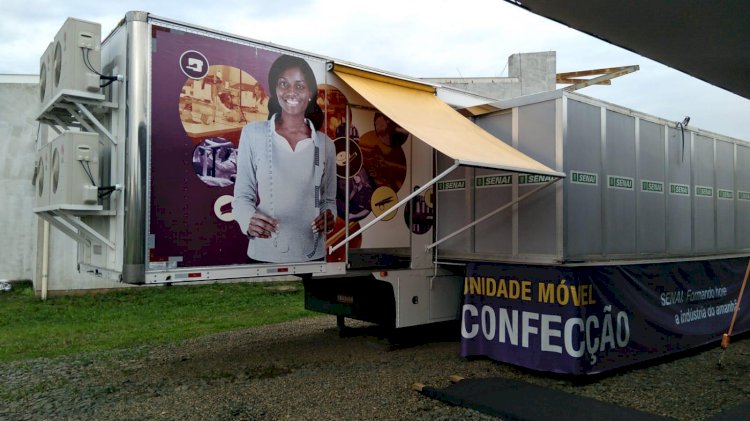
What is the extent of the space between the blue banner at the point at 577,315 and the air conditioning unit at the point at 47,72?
500cm

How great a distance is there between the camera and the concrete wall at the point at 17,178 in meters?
12.9

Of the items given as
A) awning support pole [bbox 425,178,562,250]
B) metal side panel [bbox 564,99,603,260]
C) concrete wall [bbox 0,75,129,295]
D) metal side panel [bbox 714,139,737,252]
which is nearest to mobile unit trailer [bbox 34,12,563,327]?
awning support pole [bbox 425,178,562,250]

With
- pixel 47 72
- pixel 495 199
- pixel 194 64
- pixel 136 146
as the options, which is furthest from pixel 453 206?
pixel 47 72

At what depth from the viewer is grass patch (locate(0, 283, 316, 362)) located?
841 centimetres

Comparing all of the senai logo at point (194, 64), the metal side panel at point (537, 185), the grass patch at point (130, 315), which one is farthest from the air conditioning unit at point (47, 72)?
the metal side panel at point (537, 185)

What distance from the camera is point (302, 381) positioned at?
6121 millimetres

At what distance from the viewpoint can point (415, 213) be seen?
750 cm

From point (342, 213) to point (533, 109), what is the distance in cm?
267

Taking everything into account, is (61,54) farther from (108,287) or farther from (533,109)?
(108,287)

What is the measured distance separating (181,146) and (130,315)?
6610 mm

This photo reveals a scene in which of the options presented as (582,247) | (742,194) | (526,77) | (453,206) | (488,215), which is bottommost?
(582,247)

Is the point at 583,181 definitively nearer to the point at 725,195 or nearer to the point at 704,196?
the point at 704,196

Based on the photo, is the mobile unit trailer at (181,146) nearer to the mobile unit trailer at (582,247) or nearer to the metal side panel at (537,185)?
the metal side panel at (537,185)

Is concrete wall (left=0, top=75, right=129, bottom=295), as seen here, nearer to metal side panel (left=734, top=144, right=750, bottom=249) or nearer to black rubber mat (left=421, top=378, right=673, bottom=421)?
black rubber mat (left=421, top=378, right=673, bottom=421)
